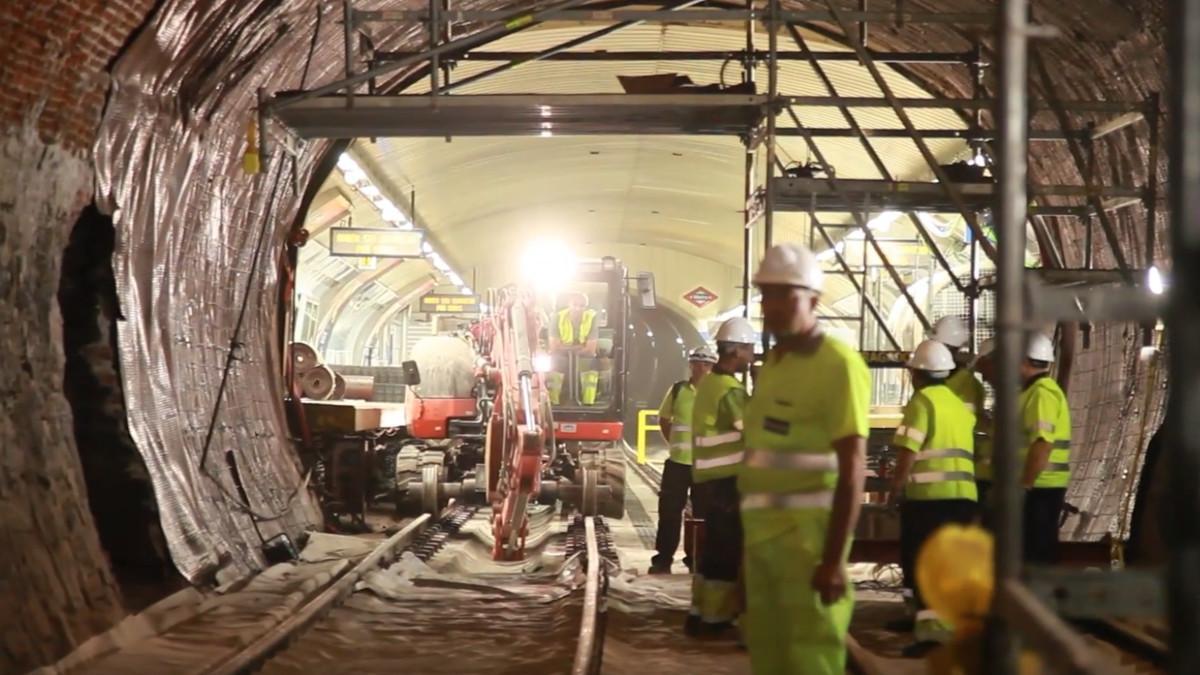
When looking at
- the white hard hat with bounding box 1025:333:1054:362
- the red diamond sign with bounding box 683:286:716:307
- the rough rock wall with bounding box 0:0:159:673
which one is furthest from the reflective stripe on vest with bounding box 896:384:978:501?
the red diamond sign with bounding box 683:286:716:307

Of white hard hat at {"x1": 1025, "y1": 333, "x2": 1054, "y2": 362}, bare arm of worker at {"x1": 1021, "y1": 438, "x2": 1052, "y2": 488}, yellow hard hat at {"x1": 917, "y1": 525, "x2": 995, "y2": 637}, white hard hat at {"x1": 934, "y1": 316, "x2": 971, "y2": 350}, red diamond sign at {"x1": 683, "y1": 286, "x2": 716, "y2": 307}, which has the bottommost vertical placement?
yellow hard hat at {"x1": 917, "y1": 525, "x2": 995, "y2": 637}

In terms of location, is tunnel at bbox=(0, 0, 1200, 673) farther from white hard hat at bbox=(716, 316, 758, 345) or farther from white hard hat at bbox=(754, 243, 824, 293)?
white hard hat at bbox=(716, 316, 758, 345)

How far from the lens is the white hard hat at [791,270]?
17.9 feet

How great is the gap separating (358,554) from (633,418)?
77.6ft

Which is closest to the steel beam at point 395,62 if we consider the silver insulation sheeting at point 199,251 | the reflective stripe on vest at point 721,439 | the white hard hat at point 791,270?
the silver insulation sheeting at point 199,251

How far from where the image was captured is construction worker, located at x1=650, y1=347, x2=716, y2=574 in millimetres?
12547

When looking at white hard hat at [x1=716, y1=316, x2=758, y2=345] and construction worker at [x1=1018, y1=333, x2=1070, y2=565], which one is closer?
construction worker at [x1=1018, y1=333, x2=1070, y2=565]

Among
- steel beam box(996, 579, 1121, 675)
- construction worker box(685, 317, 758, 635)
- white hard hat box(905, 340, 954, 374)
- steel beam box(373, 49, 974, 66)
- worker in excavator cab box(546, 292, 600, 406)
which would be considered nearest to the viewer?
steel beam box(996, 579, 1121, 675)

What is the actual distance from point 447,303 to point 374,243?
1558 centimetres

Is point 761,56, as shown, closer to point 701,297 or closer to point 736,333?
point 736,333

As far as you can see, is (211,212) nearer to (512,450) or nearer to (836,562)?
(512,450)

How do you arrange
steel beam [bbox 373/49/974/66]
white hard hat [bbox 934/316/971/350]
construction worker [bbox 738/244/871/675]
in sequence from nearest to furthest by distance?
construction worker [bbox 738/244/871/675]
white hard hat [bbox 934/316/971/350]
steel beam [bbox 373/49/974/66]

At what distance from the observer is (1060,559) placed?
9922mm

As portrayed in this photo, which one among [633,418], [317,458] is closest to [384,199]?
[317,458]
